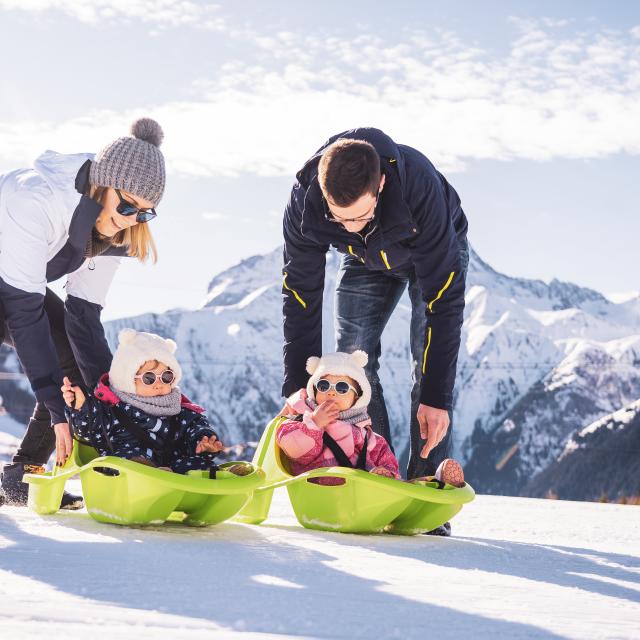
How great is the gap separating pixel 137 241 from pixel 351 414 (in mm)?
938

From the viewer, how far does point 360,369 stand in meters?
3.44

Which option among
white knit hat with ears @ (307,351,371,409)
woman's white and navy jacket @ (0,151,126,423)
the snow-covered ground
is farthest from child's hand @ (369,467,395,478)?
woman's white and navy jacket @ (0,151,126,423)

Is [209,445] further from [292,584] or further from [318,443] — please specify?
[292,584]

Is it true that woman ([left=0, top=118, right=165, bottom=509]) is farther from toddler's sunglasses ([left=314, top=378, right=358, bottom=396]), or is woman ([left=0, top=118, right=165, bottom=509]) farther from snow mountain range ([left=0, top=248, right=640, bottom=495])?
snow mountain range ([left=0, top=248, right=640, bottom=495])

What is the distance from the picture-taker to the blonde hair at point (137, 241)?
338 cm

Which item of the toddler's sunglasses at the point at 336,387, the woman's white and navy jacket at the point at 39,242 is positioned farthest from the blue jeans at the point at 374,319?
the woman's white and navy jacket at the point at 39,242

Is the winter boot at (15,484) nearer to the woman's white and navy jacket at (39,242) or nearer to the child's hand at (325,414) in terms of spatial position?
the woman's white and navy jacket at (39,242)

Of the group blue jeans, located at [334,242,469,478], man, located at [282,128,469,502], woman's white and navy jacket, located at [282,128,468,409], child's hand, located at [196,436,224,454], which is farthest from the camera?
blue jeans, located at [334,242,469,478]

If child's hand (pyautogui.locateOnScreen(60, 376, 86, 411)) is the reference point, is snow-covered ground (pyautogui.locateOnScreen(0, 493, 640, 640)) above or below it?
below

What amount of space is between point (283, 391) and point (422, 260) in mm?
820

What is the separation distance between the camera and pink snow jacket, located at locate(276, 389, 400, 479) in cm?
326

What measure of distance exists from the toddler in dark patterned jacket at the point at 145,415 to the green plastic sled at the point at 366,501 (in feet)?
0.89

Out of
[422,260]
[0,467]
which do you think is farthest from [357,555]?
[0,467]

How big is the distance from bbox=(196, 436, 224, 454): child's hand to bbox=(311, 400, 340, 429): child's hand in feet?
1.05
